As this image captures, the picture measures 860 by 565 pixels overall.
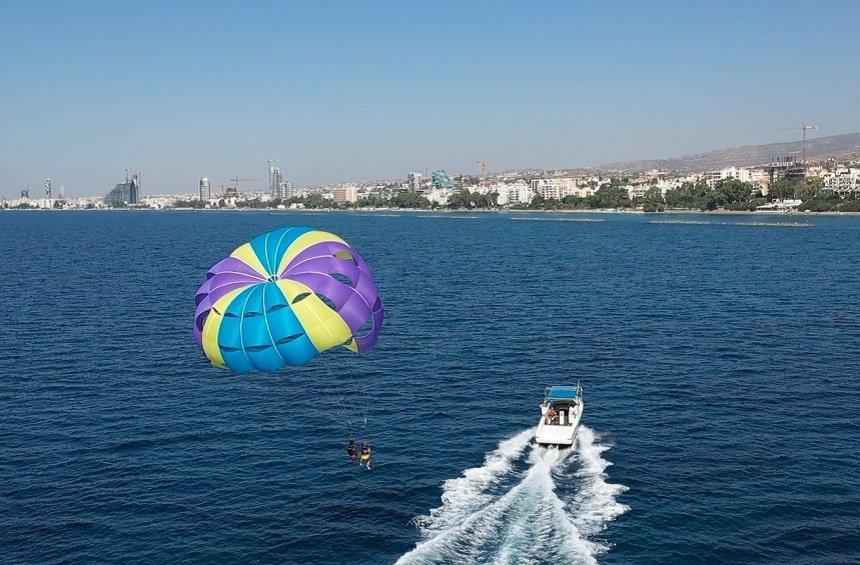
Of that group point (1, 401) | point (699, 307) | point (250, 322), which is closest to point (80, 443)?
point (1, 401)

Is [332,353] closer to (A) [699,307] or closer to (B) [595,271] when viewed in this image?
(A) [699,307]

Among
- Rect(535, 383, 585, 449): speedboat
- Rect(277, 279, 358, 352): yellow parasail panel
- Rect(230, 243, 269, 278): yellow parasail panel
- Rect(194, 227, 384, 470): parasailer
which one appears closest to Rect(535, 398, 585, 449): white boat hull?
Rect(535, 383, 585, 449): speedboat

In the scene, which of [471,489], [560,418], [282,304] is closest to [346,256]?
[282,304]

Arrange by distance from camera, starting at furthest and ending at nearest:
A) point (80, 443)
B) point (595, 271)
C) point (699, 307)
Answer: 1. point (595, 271)
2. point (699, 307)
3. point (80, 443)

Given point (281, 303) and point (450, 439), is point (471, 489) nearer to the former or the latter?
point (450, 439)

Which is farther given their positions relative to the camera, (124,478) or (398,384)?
(398,384)

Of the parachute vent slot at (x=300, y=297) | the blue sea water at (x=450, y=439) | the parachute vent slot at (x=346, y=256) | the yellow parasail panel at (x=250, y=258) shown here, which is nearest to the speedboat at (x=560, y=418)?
the blue sea water at (x=450, y=439)
